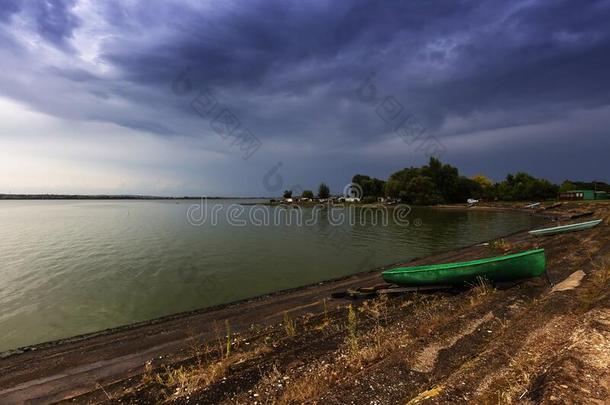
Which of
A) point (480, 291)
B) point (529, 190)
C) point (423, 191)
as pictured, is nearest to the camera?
point (480, 291)

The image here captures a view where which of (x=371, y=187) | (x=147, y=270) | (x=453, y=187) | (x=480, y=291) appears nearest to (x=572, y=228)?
(x=480, y=291)

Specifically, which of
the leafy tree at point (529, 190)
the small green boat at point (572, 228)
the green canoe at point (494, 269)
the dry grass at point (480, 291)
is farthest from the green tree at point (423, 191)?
the dry grass at point (480, 291)

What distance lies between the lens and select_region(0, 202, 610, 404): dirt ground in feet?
20.4

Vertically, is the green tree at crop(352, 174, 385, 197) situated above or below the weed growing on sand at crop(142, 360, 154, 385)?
above

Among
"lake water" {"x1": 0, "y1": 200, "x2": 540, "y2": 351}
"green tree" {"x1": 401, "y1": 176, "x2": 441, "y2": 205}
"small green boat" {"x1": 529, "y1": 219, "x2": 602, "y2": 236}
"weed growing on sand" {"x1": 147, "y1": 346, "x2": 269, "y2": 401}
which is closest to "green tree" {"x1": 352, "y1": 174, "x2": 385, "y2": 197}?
"green tree" {"x1": 401, "y1": 176, "x2": 441, "y2": 205}

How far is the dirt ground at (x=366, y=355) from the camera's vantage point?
A: 621cm

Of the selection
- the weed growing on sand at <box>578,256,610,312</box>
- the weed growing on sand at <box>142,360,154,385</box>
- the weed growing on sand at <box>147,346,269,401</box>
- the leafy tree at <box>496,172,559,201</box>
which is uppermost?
the leafy tree at <box>496,172,559,201</box>

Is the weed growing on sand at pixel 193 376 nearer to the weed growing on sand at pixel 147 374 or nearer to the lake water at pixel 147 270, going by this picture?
the weed growing on sand at pixel 147 374

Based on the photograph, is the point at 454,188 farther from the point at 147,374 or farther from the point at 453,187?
the point at 147,374

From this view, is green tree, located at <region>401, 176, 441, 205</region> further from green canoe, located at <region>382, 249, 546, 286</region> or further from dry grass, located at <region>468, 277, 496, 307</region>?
dry grass, located at <region>468, 277, 496, 307</region>

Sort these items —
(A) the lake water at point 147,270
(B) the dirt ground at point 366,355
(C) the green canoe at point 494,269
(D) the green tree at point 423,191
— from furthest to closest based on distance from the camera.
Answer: (D) the green tree at point 423,191 < (A) the lake water at point 147,270 < (C) the green canoe at point 494,269 < (B) the dirt ground at point 366,355

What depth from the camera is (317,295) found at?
17406 millimetres

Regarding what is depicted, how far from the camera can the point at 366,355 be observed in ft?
26.2

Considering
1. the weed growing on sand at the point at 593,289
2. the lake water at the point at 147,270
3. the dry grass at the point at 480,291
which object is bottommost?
the lake water at the point at 147,270
